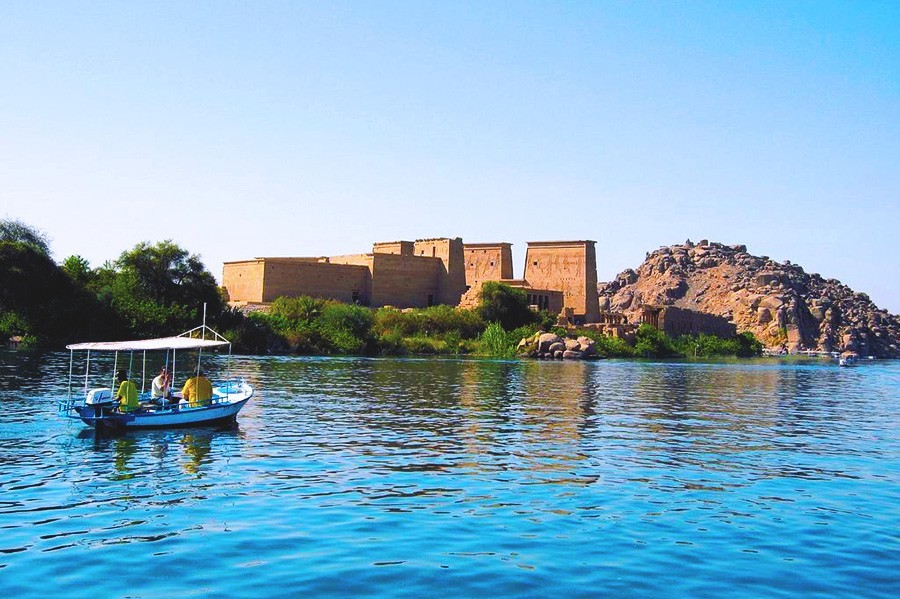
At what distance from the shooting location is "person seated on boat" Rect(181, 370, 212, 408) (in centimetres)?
2197

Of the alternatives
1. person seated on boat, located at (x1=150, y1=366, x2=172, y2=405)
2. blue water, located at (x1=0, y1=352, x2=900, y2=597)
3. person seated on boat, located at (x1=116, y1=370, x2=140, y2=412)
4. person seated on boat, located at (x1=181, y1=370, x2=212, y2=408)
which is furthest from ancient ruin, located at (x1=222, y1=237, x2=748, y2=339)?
person seated on boat, located at (x1=116, y1=370, x2=140, y2=412)

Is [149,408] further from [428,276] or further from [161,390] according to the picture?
[428,276]

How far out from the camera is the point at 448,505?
13.4 metres

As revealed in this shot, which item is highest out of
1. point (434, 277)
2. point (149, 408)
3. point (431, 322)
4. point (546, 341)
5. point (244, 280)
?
point (434, 277)


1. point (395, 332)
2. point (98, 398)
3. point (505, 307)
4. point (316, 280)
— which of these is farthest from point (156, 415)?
point (316, 280)

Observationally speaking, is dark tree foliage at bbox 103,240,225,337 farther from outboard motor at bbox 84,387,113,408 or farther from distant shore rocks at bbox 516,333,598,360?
outboard motor at bbox 84,387,113,408

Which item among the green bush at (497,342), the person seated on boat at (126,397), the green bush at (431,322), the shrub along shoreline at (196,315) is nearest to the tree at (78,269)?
the shrub along shoreline at (196,315)

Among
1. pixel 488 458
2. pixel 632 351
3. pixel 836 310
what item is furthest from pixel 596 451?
pixel 836 310

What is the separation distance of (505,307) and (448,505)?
64.7 m

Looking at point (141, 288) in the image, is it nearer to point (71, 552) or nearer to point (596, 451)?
point (596, 451)

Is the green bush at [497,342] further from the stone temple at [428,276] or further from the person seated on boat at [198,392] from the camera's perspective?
the person seated on boat at [198,392]

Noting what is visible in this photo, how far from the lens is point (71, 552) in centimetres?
1067

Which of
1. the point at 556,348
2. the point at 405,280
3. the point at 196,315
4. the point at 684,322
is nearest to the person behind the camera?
the point at 196,315

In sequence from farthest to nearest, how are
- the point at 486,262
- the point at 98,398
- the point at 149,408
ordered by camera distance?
the point at 486,262
the point at 149,408
the point at 98,398
